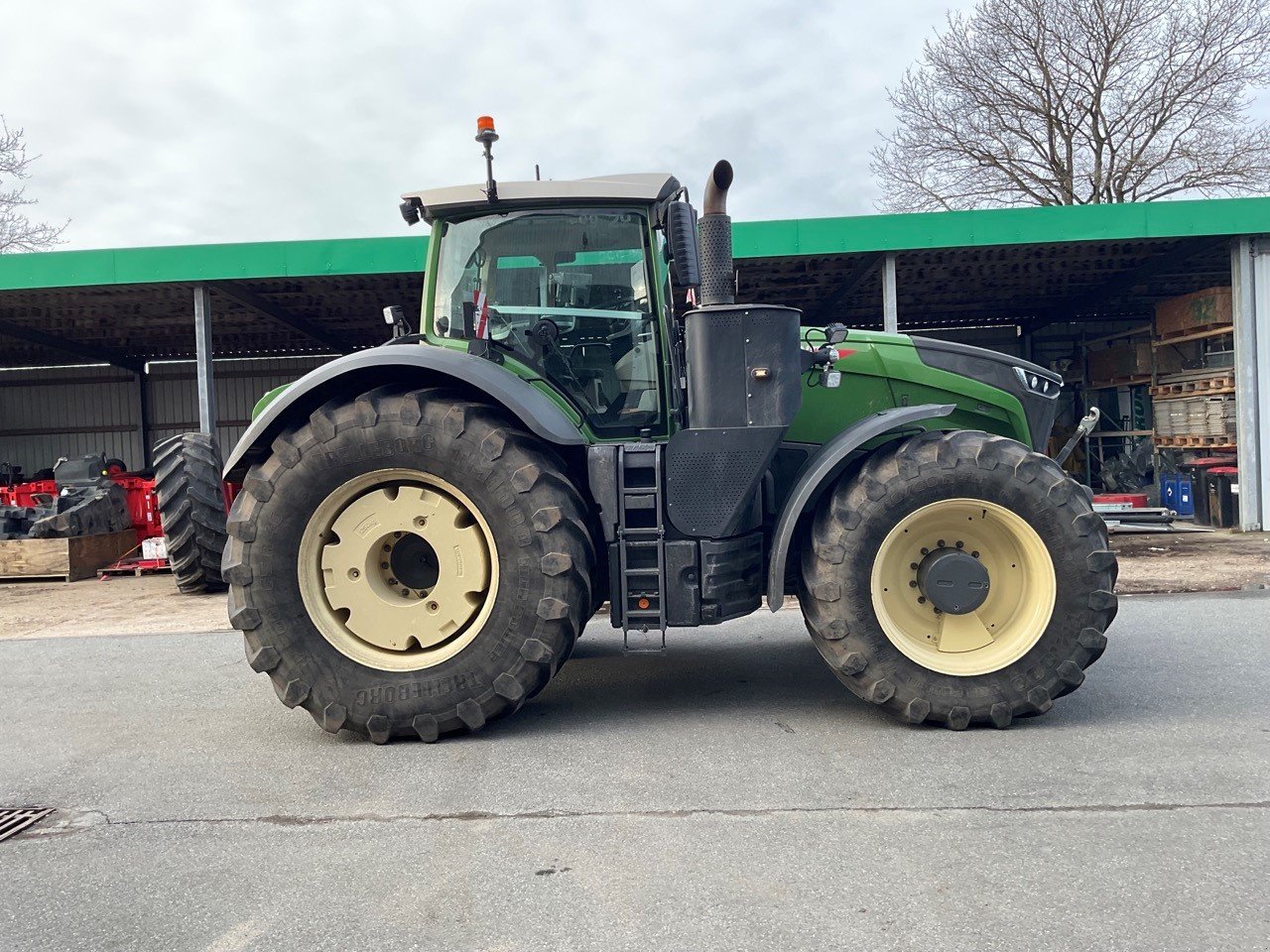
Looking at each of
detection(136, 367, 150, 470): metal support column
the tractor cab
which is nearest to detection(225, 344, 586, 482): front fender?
the tractor cab

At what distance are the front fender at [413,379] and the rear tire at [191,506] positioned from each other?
17.4ft

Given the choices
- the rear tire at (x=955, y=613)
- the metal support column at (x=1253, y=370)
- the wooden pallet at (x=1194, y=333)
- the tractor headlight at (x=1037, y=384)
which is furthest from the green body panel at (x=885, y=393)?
the wooden pallet at (x=1194, y=333)

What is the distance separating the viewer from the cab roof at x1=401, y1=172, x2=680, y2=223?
172 inches

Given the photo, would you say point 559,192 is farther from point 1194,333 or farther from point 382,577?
point 1194,333

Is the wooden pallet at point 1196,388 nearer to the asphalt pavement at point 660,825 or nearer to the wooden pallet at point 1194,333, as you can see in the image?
the wooden pallet at point 1194,333

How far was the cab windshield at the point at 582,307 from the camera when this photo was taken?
442cm

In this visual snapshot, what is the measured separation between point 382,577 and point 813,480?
198 cm

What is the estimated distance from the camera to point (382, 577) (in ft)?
13.6

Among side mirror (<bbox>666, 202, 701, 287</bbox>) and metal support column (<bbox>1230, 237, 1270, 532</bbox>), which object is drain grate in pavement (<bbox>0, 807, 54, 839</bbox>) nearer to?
side mirror (<bbox>666, 202, 701, 287</bbox>)

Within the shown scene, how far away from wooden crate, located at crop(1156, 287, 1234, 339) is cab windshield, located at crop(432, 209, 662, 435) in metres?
11.3

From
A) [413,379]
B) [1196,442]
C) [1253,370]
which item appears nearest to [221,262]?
[413,379]

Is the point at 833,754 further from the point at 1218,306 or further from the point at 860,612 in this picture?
the point at 1218,306

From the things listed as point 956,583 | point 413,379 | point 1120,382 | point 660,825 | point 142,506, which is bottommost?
point 660,825

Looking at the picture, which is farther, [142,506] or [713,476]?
[142,506]
